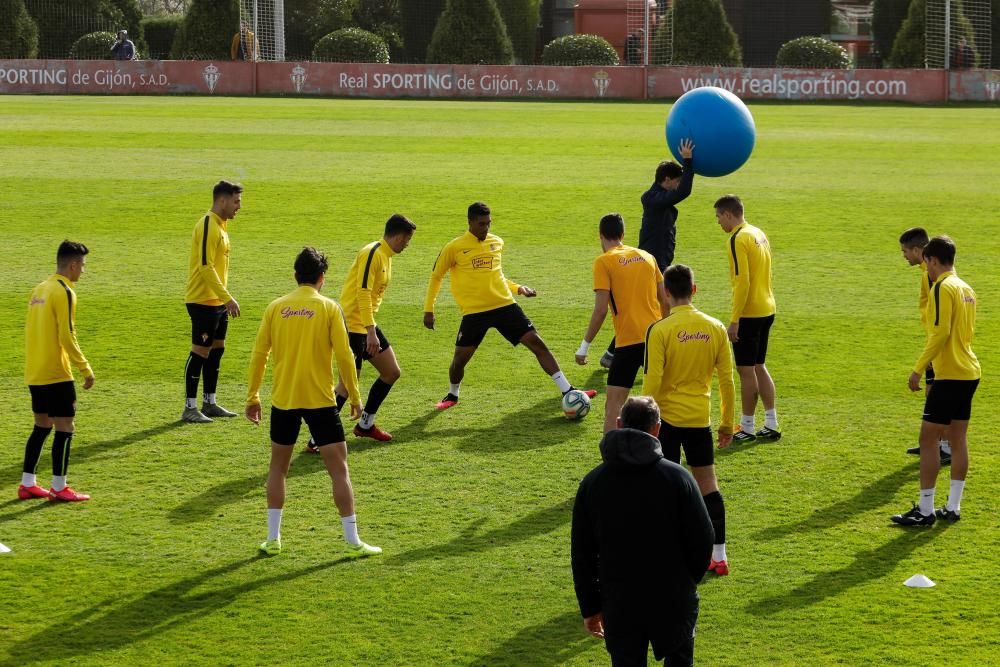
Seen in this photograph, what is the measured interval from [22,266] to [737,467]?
1152cm

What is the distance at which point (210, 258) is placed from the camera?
11562mm

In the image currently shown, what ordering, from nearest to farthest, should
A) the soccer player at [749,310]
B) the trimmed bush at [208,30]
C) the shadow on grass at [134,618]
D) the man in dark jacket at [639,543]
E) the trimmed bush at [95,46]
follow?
the man in dark jacket at [639,543], the shadow on grass at [134,618], the soccer player at [749,310], the trimmed bush at [208,30], the trimmed bush at [95,46]

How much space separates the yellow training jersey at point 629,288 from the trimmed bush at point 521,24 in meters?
42.2

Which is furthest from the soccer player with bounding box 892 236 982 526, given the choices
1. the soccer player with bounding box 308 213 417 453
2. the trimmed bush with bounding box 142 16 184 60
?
the trimmed bush with bounding box 142 16 184 60

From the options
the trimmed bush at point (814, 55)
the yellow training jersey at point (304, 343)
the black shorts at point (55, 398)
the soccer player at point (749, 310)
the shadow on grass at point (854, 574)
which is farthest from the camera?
the trimmed bush at point (814, 55)

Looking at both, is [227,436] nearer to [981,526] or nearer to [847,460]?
[847,460]

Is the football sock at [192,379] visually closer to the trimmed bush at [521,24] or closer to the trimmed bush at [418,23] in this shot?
the trimmed bush at [521,24]

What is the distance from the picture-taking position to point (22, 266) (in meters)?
17.8

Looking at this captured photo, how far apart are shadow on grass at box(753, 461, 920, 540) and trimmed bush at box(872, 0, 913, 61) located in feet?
141

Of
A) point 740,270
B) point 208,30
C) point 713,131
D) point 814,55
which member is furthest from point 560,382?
point 208,30

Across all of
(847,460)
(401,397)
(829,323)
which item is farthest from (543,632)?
(829,323)

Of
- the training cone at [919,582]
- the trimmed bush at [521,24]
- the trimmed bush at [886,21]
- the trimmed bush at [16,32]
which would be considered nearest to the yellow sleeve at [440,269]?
the training cone at [919,582]

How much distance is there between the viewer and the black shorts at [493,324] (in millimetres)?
12055

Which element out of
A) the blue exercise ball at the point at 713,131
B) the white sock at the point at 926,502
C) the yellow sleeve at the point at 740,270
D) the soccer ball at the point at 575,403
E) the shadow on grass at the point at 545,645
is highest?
the blue exercise ball at the point at 713,131
